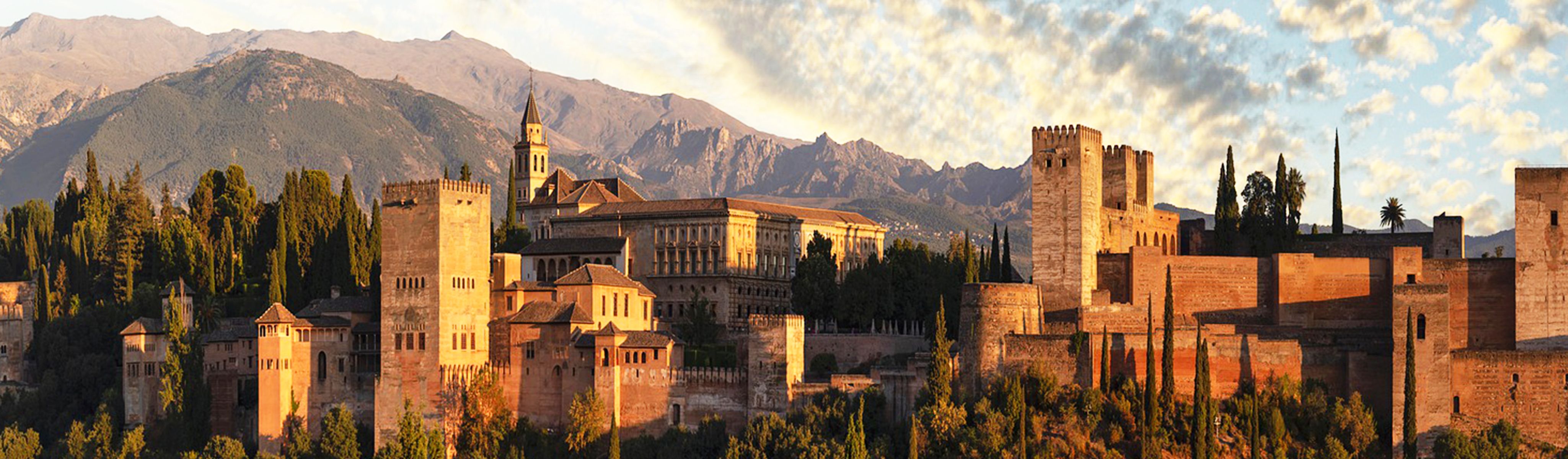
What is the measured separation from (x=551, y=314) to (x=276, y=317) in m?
11.2

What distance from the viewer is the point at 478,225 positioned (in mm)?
78125

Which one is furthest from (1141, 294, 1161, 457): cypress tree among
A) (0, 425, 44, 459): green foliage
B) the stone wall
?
(0, 425, 44, 459): green foliage

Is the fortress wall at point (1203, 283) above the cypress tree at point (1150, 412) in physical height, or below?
above

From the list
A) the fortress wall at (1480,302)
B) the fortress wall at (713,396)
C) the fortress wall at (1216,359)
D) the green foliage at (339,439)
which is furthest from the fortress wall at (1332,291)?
the green foliage at (339,439)

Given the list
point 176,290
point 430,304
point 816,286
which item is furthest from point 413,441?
point 816,286

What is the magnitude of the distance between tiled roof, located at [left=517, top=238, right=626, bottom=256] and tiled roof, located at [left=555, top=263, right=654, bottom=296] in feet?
39.4

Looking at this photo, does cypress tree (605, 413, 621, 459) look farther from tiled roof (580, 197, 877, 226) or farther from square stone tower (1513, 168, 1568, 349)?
square stone tower (1513, 168, 1568, 349)

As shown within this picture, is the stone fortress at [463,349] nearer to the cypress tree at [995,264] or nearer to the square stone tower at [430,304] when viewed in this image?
the square stone tower at [430,304]

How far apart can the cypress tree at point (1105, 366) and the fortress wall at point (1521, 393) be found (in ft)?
33.7

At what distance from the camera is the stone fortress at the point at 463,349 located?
73812 millimetres

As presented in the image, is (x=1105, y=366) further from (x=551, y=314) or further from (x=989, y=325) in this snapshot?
(x=551, y=314)

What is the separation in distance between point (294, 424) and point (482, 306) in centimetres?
899

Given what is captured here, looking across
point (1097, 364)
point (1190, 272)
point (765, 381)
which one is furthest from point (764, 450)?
point (1190, 272)

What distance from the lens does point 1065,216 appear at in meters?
74.1
